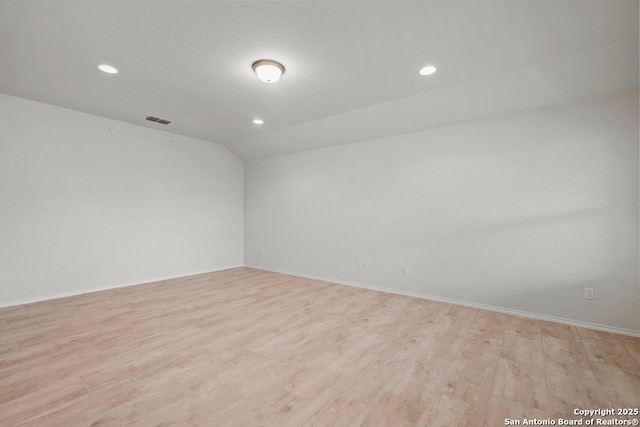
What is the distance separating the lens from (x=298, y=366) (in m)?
2.09

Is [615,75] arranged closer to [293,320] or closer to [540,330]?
[540,330]

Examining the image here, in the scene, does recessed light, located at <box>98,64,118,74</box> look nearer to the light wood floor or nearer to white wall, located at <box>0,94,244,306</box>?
white wall, located at <box>0,94,244,306</box>

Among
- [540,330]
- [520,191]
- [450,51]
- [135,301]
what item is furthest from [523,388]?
[135,301]

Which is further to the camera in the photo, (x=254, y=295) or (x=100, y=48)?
(x=254, y=295)

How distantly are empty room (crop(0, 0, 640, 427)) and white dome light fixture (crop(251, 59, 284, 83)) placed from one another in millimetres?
22

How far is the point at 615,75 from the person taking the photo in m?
2.54

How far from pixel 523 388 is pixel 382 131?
350cm

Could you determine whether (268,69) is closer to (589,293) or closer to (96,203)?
(96,203)

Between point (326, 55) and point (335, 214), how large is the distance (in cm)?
289

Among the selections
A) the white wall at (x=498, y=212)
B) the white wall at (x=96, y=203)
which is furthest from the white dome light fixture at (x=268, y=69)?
the white wall at (x=96, y=203)

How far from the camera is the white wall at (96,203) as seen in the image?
350cm

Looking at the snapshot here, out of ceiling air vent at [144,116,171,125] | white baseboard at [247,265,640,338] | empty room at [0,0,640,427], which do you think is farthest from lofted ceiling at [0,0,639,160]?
white baseboard at [247,265,640,338]

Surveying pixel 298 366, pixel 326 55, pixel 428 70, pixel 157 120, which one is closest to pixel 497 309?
pixel 298 366

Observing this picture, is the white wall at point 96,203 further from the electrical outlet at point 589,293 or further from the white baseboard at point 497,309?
the electrical outlet at point 589,293
